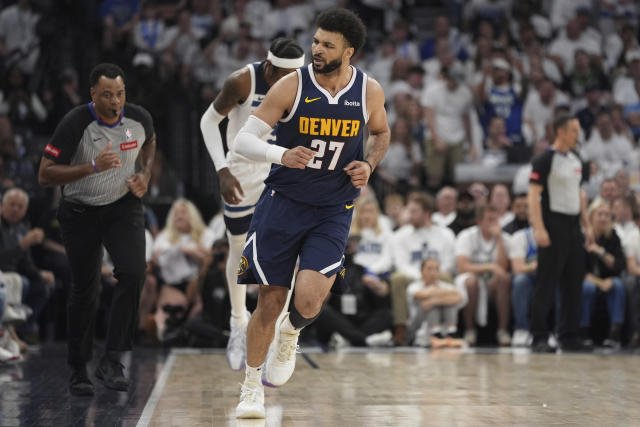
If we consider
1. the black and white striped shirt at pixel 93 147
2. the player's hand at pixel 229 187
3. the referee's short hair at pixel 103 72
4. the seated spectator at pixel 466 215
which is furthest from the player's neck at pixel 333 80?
the seated spectator at pixel 466 215

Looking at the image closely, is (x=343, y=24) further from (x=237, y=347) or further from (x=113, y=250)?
(x=237, y=347)

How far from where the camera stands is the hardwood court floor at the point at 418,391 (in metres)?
6.25

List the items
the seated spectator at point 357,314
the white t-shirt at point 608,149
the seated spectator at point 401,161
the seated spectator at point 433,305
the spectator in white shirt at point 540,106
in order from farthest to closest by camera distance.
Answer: the spectator in white shirt at point 540,106, the white t-shirt at point 608,149, the seated spectator at point 401,161, the seated spectator at point 433,305, the seated spectator at point 357,314

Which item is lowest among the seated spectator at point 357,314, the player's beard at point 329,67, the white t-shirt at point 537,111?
the seated spectator at point 357,314

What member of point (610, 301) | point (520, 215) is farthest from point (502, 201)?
point (610, 301)

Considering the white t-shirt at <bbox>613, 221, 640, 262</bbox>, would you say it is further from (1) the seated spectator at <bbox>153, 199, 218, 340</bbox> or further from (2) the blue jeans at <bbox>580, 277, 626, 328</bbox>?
(1) the seated spectator at <bbox>153, 199, 218, 340</bbox>

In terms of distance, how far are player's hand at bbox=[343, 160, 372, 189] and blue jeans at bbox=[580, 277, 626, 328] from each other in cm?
623

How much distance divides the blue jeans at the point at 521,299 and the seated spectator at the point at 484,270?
12cm

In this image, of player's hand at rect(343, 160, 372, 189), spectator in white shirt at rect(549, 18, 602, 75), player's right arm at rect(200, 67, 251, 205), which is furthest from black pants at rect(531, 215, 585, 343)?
spectator in white shirt at rect(549, 18, 602, 75)

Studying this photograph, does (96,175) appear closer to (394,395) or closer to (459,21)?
(394,395)

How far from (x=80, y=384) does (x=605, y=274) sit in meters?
6.52

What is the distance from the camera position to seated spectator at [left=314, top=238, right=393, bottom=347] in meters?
11.4

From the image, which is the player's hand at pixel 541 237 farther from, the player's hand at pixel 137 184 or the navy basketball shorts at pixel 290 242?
the navy basketball shorts at pixel 290 242

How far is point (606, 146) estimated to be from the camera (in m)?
14.9
